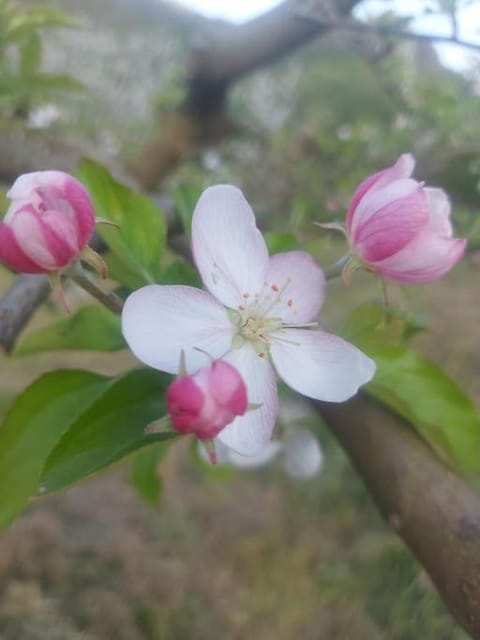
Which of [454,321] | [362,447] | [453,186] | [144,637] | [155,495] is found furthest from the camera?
[454,321]

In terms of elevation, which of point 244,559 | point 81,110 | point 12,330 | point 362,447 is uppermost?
point 12,330

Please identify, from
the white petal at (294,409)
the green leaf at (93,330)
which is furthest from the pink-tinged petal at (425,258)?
the white petal at (294,409)

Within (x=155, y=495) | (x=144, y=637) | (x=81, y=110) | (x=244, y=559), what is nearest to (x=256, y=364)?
(x=155, y=495)

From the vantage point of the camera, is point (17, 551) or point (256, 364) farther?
point (17, 551)

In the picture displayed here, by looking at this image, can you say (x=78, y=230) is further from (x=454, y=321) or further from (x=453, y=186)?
(x=454, y=321)

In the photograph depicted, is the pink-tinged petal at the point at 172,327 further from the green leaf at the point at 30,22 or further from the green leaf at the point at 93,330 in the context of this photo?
the green leaf at the point at 30,22

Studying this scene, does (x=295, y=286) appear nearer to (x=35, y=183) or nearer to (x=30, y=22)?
(x=35, y=183)

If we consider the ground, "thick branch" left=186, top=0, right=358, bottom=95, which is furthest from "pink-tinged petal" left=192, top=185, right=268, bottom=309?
"thick branch" left=186, top=0, right=358, bottom=95
